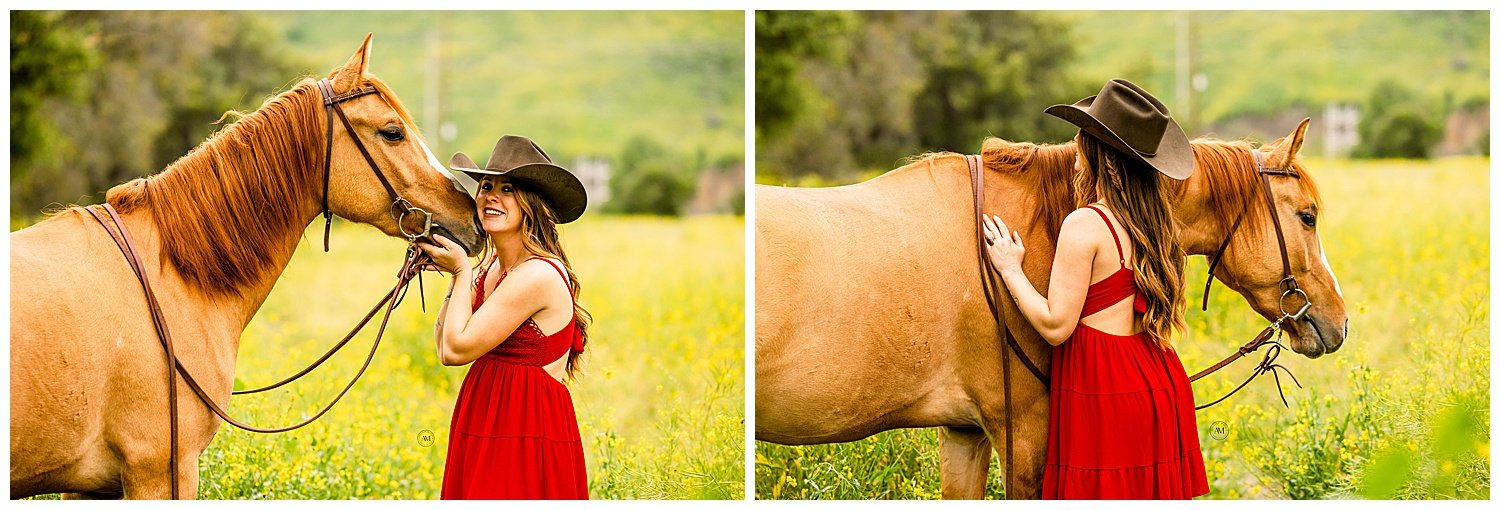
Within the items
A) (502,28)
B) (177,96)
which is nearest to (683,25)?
(177,96)

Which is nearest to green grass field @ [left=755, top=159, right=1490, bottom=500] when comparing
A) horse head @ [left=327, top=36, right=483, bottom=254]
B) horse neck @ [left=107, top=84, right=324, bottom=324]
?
horse head @ [left=327, top=36, right=483, bottom=254]

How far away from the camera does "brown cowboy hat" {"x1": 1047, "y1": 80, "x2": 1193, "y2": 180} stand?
3.00m

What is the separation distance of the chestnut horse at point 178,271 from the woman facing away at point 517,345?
258mm

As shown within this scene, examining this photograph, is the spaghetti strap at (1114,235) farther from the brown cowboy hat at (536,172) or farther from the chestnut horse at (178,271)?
the chestnut horse at (178,271)

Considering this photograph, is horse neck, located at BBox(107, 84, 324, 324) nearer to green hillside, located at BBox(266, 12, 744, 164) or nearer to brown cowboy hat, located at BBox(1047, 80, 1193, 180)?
brown cowboy hat, located at BBox(1047, 80, 1193, 180)

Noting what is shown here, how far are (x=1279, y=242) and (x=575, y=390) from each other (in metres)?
3.75

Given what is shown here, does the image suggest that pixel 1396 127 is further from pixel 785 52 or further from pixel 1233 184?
pixel 1233 184

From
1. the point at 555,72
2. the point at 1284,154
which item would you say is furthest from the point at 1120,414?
the point at 555,72

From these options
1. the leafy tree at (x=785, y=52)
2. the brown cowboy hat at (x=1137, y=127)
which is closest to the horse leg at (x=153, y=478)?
the brown cowboy hat at (x=1137, y=127)

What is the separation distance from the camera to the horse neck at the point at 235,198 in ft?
10.1

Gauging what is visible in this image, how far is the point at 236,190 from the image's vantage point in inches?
124

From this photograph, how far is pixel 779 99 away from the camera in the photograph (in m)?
12.9

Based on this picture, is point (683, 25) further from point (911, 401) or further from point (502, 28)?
point (911, 401)

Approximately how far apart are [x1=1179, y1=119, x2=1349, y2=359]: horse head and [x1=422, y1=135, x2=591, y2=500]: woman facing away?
81.5 inches
